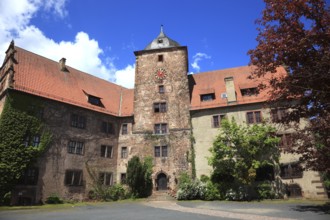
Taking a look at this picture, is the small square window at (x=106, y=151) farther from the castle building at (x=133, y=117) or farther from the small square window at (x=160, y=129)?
the small square window at (x=160, y=129)

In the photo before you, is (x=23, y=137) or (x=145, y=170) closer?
(x=23, y=137)

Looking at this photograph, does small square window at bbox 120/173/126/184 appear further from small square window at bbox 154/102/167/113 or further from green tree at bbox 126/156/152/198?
small square window at bbox 154/102/167/113

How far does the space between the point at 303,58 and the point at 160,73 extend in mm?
21391

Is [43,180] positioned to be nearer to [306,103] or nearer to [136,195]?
[136,195]

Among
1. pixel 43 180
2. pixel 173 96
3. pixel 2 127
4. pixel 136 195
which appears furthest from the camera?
pixel 173 96

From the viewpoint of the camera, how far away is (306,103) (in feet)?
40.5

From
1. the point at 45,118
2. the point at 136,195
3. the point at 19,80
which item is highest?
the point at 19,80

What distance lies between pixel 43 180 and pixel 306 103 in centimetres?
2095

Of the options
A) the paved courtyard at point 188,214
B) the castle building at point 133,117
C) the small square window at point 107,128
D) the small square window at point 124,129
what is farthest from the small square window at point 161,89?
the paved courtyard at point 188,214

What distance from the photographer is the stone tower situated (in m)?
27.5

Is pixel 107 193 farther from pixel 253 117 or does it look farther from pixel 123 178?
pixel 253 117

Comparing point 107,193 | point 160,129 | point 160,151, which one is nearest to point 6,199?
point 107,193

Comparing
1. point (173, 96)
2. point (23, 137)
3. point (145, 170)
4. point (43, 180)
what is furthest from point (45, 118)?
point (173, 96)

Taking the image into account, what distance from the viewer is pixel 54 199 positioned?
75.9 ft
